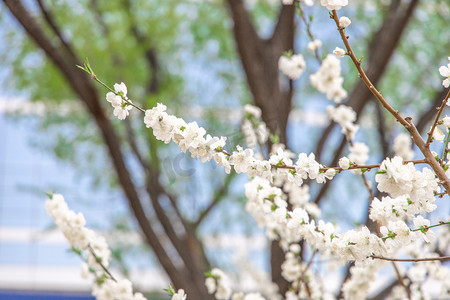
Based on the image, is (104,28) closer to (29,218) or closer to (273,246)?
(273,246)

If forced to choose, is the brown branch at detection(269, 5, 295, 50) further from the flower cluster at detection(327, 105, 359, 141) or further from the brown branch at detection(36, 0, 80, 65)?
the brown branch at detection(36, 0, 80, 65)

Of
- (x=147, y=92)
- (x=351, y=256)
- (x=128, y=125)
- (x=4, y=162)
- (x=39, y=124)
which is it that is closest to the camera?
(x=351, y=256)

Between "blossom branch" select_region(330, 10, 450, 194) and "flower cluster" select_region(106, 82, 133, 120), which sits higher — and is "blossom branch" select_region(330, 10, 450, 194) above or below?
below

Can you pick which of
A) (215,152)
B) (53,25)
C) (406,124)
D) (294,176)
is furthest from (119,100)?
(53,25)

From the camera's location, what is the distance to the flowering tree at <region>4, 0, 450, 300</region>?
0.71 meters

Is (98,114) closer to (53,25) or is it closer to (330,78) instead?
(53,25)

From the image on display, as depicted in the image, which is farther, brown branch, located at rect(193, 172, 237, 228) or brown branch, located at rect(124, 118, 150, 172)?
brown branch, located at rect(193, 172, 237, 228)

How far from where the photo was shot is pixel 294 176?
74cm

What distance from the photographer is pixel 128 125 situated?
88.2 inches

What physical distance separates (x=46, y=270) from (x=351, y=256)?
4464 mm

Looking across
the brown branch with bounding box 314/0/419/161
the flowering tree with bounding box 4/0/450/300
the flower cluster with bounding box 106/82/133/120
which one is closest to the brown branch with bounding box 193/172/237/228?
the flowering tree with bounding box 4/0/450/300

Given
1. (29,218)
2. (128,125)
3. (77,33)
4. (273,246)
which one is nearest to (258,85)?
(273,246)

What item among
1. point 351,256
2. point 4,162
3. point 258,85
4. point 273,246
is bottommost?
point 351,256

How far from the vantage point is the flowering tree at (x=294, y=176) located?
0.71 m
